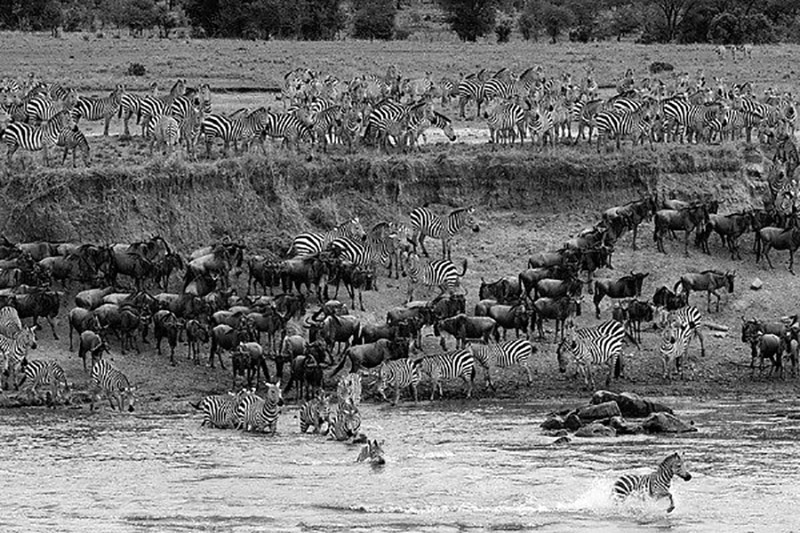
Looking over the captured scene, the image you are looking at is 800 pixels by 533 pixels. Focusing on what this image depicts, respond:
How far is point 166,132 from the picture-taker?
29547 millimetres

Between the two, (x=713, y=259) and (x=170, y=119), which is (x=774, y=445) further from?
(x=170, y=119)

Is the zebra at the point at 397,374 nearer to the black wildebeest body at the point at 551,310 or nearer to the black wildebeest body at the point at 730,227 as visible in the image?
the black wildebeest body at the point at 551,310

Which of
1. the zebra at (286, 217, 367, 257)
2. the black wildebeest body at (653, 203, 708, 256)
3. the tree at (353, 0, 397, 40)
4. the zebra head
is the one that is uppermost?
the tree at (353, 0, 397, 40)

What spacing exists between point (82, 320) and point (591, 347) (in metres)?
7.08

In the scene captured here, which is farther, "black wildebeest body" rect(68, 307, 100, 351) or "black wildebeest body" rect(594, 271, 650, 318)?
"black wildebeest body" rect(594, 271, 650, 318)

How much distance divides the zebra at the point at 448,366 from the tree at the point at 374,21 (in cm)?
4122

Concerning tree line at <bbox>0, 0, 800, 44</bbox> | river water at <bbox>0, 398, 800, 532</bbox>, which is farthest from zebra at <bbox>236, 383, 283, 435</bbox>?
tree line at <bbox>0, 0, 800, 44</bbox>

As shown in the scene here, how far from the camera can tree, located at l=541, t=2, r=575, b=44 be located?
68.6 m

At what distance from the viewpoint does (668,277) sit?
28562 mm

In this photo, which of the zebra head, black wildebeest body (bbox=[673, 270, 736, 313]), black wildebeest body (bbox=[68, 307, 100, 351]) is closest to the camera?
the zebra head

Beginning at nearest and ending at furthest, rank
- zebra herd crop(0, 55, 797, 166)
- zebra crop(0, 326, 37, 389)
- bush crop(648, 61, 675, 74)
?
zebra crop(0, 326, 37, 389)
zebra herd crop(0, 55, 797, 166)
bush crop(648, 61, 675, 74)

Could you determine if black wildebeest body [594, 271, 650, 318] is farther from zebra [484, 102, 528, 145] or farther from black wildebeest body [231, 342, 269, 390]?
black wildebeest body [231, 342, 269, 390]

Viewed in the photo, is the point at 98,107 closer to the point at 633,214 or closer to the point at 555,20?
the point at 633,214

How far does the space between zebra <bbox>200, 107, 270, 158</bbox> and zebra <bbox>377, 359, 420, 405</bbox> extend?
24.9 feet
